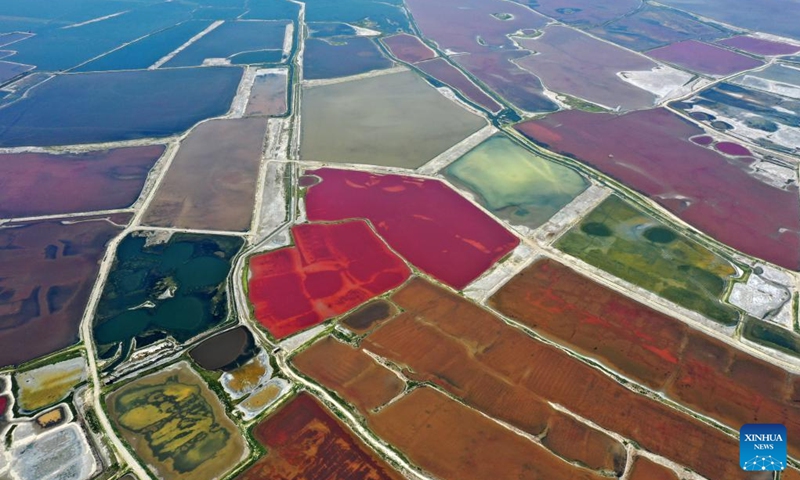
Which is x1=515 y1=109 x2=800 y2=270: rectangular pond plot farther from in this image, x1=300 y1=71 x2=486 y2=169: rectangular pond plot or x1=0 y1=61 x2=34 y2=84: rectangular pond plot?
x1=0 y1=61 x2=34 y2=84: rectangular pond plot

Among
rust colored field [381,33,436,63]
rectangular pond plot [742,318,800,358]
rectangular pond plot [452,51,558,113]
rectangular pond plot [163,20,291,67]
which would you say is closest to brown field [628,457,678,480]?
rectangular pond plot [742,318,800,358]

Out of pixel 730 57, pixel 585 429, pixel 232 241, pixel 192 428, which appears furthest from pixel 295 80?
pixel 730 57

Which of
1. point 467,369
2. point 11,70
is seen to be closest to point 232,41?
point 11,70

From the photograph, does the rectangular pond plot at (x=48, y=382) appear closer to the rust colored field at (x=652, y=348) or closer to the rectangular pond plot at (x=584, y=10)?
the rust colored field at (x=652, y=348)

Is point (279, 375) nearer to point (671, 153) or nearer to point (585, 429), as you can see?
point (585, 429)

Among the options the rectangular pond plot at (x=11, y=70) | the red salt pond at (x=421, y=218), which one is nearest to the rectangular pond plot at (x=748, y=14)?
the red salt pond at (x=421, y=218)

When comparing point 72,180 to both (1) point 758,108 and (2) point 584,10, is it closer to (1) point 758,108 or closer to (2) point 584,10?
(1) point 758,108
